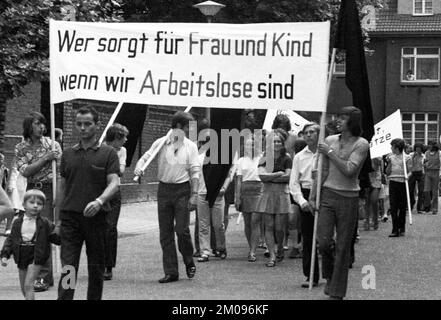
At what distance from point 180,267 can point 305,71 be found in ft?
12.3

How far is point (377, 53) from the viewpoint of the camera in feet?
173

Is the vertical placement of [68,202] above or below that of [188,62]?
below

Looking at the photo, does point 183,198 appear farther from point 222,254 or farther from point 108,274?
point 222,254

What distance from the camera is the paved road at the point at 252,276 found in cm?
1108

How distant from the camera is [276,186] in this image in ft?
47.7

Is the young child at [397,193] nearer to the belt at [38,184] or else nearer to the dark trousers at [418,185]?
the dark trousers at [418,185]

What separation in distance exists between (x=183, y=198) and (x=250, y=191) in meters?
2.67

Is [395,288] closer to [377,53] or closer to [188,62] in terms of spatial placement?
[188,62]

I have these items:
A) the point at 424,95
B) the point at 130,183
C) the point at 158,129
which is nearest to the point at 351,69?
the point at 130,183

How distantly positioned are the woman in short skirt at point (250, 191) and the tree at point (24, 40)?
216 inches

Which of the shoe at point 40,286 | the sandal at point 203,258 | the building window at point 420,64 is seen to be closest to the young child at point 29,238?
the shoe at point 40,286

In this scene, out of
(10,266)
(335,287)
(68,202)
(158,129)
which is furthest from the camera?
(158,129)

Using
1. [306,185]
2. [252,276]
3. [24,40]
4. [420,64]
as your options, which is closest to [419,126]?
[420,64]

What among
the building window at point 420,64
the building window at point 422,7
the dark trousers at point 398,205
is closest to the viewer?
the dark trousers at point 398,205
